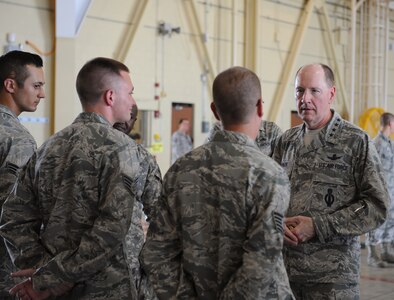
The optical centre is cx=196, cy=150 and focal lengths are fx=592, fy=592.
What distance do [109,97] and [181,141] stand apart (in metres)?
7.86

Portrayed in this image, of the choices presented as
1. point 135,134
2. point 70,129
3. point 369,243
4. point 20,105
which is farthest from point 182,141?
point 70,129

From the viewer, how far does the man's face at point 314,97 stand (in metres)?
2.85

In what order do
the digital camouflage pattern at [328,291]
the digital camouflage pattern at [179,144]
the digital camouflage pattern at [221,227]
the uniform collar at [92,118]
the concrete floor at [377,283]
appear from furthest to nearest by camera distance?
the digital camouflage pattern at [179,144], the concrete floor at [377,283], the digital camouflage pattern at [328,291], the uniform collar at [92,118], the digital camouflage pattern at [221,227]

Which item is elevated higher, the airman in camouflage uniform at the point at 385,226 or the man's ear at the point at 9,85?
the man's ear at the point at 9,85

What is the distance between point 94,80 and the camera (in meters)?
2.46

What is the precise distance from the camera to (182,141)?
10344 mm

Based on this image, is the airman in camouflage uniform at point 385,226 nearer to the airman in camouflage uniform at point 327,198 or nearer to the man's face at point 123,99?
the airman in camouflage uniform at point 327,198

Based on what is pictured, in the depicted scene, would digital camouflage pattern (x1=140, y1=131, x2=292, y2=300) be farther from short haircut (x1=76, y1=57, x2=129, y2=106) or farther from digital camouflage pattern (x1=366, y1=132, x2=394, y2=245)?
digital camouflage pattern (x1=366, y1=132, x2=394, y2=245)

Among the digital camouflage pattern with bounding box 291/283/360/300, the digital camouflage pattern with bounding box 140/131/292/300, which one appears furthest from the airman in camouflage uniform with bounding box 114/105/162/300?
the digital camouflage pattern with bounding box 291/283/360/300

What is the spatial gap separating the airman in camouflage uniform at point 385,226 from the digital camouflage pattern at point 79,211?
17.8ft

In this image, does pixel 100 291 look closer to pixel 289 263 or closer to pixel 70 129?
pixel 70 129

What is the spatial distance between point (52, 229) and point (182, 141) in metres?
7.99

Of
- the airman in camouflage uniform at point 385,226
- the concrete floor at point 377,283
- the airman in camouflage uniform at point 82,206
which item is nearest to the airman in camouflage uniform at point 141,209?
the airman in camouflage uniform at point 82,206

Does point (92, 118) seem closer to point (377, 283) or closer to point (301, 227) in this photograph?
point (301, 227)
